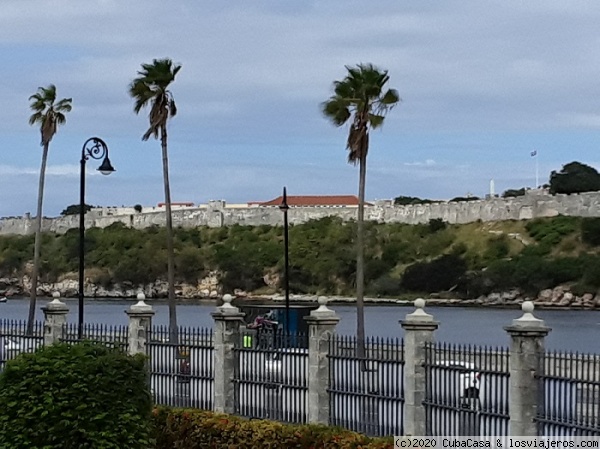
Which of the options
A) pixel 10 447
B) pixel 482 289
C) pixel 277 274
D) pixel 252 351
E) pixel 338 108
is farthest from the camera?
pixel 277 274

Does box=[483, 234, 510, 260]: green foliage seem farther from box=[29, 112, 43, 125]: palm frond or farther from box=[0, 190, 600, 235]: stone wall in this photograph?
box=[29, 112, 43, 125]: palm frond

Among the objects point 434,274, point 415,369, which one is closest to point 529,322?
point 415,369

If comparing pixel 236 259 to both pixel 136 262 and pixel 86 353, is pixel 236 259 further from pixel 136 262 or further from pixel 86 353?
pixel 86 353

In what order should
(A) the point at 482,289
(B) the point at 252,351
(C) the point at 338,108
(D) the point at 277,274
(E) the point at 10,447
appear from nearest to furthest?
(E) the point at 10,447, (B) the point at 252,351, (C) the point at 338,108, (A) the point at 482,289, (D) the point at 277,274

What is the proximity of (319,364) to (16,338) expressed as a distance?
8269mm

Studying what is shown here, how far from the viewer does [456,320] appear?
85938 mm

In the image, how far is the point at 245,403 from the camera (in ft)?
65.1

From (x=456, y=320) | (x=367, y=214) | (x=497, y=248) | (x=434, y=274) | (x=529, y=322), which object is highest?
(x=367, y=214)

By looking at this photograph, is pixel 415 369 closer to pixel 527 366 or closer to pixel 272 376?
pixel 527 366

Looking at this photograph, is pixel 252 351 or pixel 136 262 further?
pixel 136 262

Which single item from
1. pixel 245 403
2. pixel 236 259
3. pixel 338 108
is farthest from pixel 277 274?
pixel 245 403

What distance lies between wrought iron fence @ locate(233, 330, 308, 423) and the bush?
113 inches

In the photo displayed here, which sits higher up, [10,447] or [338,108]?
[338,108]

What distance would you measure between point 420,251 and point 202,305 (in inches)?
776
